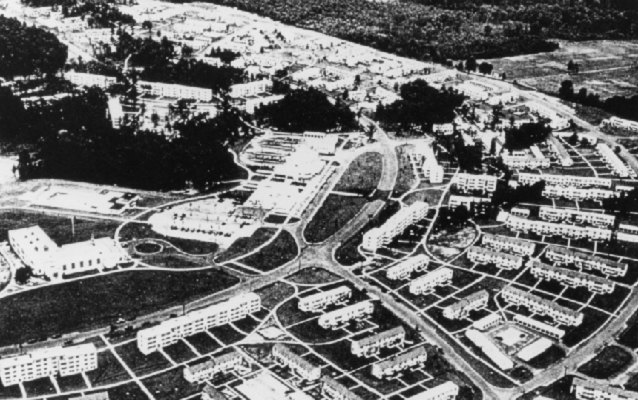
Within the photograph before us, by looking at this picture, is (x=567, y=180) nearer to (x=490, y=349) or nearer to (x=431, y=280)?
(x=431, y=280)

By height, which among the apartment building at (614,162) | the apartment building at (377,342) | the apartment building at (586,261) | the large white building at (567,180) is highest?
the apartment building at (614,162)

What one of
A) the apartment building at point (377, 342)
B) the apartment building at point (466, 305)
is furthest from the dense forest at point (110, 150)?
the apartment building at point (377, 342)

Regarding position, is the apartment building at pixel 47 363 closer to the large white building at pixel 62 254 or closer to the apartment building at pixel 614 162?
the large white building at pixel 62 254

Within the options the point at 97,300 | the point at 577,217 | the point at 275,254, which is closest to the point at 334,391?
the point at 97,300

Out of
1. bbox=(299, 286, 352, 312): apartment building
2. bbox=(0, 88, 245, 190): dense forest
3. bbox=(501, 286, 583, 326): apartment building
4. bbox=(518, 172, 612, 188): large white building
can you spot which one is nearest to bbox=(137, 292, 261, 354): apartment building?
bbox=(299, 286, 352, 312): apartment building

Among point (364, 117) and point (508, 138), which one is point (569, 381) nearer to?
point (508, 138)

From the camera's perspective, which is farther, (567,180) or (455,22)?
(455,22)
